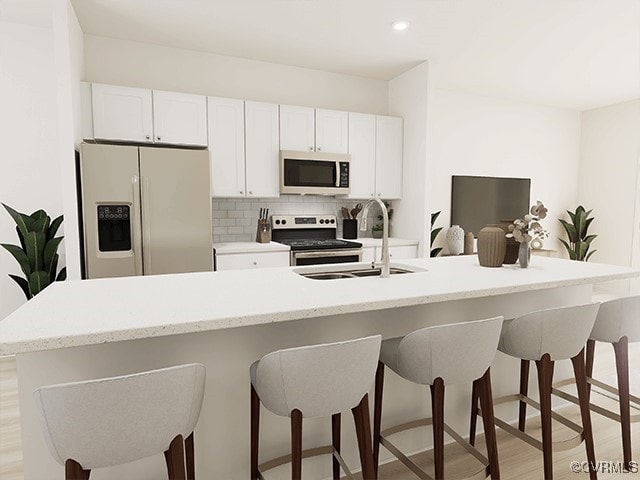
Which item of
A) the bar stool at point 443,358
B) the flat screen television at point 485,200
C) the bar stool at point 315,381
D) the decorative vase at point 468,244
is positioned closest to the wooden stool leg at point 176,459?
the bar stool at point 315,381

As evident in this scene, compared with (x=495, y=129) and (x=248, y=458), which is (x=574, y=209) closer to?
(x=495, y=129)

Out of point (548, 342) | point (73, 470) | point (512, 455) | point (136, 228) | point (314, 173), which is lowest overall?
point (512, 455)

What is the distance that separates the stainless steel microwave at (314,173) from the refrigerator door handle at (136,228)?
1.47m

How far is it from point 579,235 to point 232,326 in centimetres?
661

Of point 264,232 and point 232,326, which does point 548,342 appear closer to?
point 232,326

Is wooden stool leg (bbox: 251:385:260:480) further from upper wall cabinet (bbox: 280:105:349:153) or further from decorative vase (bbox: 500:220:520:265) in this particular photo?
upper wall cabinet (bbox: 280:105:349:153)

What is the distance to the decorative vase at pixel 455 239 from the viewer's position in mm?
5297

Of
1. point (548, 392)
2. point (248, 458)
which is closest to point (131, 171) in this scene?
point (248, 458)

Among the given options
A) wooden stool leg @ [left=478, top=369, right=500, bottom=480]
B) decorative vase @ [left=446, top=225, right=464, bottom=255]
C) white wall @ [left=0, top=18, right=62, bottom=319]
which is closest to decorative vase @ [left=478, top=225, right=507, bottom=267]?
wooden stool leg @ [left=478, top=369, right=500, bottom=480]

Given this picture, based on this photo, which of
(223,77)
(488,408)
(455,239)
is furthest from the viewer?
(455,239)

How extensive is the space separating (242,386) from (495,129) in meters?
5.56

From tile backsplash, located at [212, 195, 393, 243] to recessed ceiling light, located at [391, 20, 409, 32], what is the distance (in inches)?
77.7

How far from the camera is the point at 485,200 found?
19.3 ft

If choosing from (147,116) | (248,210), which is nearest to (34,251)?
(147,116)
